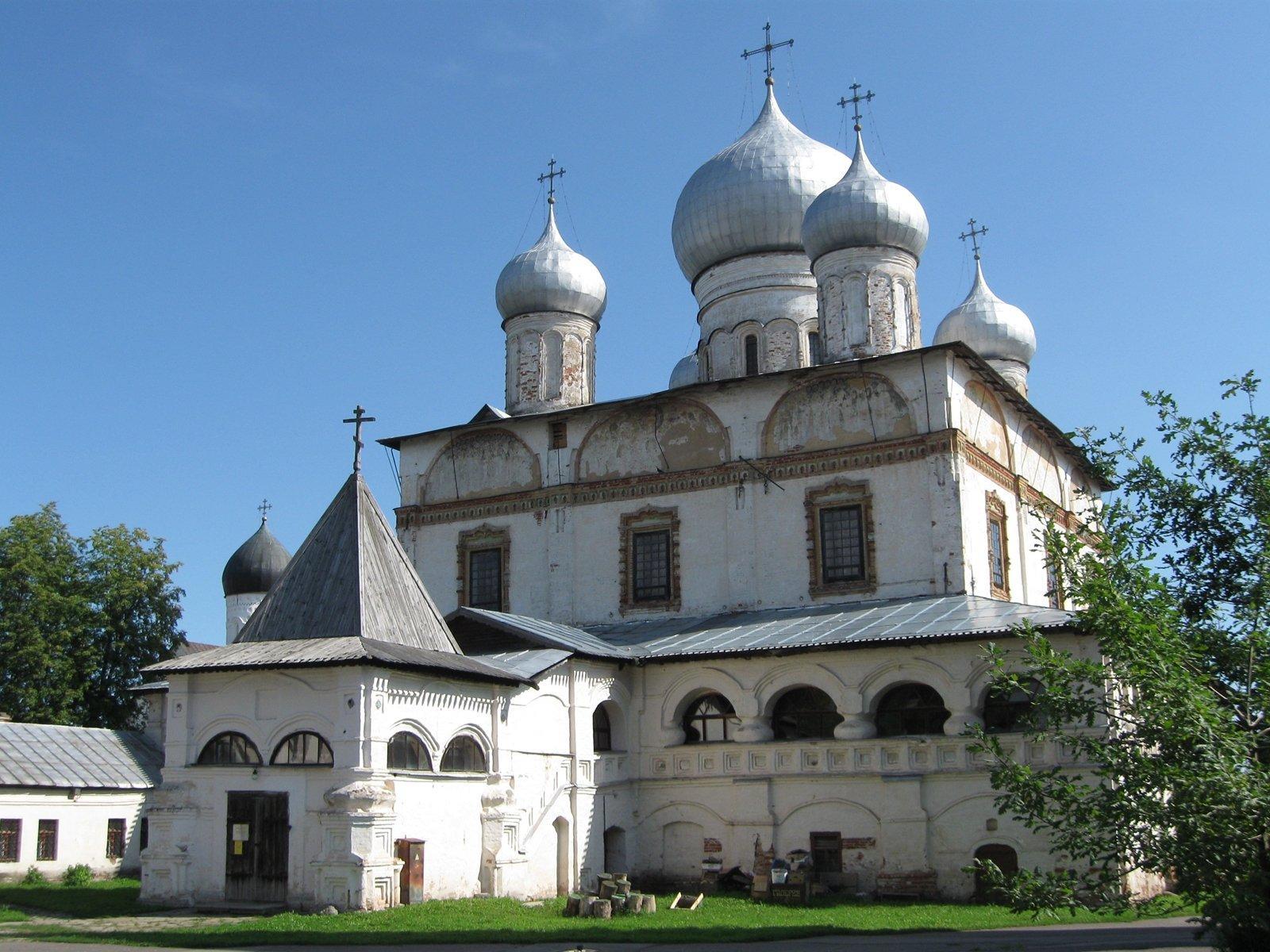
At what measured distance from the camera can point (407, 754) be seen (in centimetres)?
1436

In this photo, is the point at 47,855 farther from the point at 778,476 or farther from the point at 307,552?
the point at 778,476

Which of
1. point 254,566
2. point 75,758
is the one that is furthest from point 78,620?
point 75,758

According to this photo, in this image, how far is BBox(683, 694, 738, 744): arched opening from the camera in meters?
17.7

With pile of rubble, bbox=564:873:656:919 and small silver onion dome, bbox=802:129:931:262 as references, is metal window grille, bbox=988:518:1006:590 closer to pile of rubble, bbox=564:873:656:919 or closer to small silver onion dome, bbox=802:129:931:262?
small silver onion dome, bbox=802:129:931:262

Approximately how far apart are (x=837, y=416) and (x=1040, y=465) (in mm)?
4830

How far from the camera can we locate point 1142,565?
392 inches

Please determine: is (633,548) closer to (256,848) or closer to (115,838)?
(256,848)

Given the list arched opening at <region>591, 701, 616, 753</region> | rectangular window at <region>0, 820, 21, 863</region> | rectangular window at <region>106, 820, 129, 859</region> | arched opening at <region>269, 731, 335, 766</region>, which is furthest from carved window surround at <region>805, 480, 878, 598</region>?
rectangular window at <region>0, 820, 21, 863</region>

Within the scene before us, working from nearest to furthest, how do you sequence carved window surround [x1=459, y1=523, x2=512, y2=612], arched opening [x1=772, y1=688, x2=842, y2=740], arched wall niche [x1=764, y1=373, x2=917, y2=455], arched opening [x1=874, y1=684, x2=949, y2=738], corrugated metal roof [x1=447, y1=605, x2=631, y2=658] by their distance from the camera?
arched opening [x1=874, y1=684, x2=949, y2=738]
corrugated metal roof [x1=447, y1=605, x2=631, y2=658]
arched opening [x1=772, y1=688, x2=842, y2=740]
arched wall niche [x1=764, y1=373, x2=917, y2=455]
carved window surround [x1=459, y1=523, x2=512, y2=612]

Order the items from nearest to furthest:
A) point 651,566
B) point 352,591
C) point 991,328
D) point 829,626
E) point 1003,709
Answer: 1. point 352,591
2. point 1003,709
3. point 829,626
4. point 651,566
5. point 991,328

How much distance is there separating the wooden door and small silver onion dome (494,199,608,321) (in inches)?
476

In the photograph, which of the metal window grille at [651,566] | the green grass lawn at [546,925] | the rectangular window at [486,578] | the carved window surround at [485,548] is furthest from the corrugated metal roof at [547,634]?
the green grass lawn at [546,925]

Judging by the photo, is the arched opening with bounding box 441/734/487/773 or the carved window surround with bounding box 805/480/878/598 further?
the carved window surround with bounding box 805/480/878/598

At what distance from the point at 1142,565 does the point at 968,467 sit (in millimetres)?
8728
